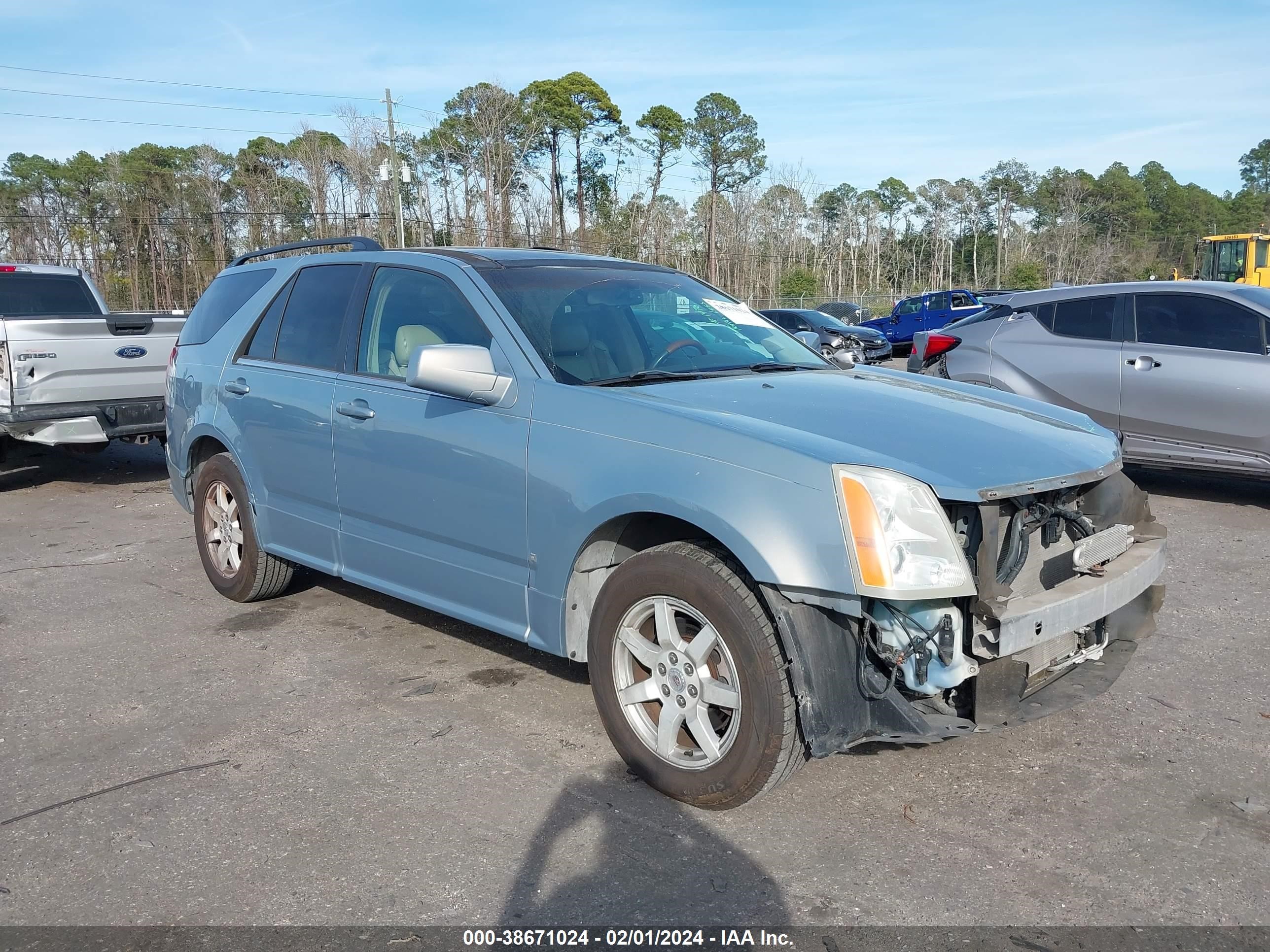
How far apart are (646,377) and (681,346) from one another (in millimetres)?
442

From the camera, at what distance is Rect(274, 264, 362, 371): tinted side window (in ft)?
15.5

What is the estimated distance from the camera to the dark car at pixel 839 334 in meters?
22.7

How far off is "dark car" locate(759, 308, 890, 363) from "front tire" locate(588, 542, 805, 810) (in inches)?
748

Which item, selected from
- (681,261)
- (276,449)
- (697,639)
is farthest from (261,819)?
(681,261)

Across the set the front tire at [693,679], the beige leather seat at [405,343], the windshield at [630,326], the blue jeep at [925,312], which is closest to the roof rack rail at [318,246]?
the beige leather seat at [405,343]

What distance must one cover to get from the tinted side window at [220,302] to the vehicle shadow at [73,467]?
4.32 meters

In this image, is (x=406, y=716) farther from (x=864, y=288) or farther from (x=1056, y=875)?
(x=864, y=288)

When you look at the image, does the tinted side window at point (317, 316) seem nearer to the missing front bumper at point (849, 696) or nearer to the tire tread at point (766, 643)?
the tire tread at point (766, 643)

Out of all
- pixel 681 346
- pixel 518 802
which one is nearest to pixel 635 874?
pixel 518 802

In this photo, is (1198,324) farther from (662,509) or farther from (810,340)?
(662,509)

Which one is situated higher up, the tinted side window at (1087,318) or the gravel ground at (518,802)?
the tinted side window at (1087,318)

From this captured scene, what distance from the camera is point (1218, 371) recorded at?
287 inches

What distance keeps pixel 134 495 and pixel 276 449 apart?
16.3 feet

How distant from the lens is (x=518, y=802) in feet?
10.9
